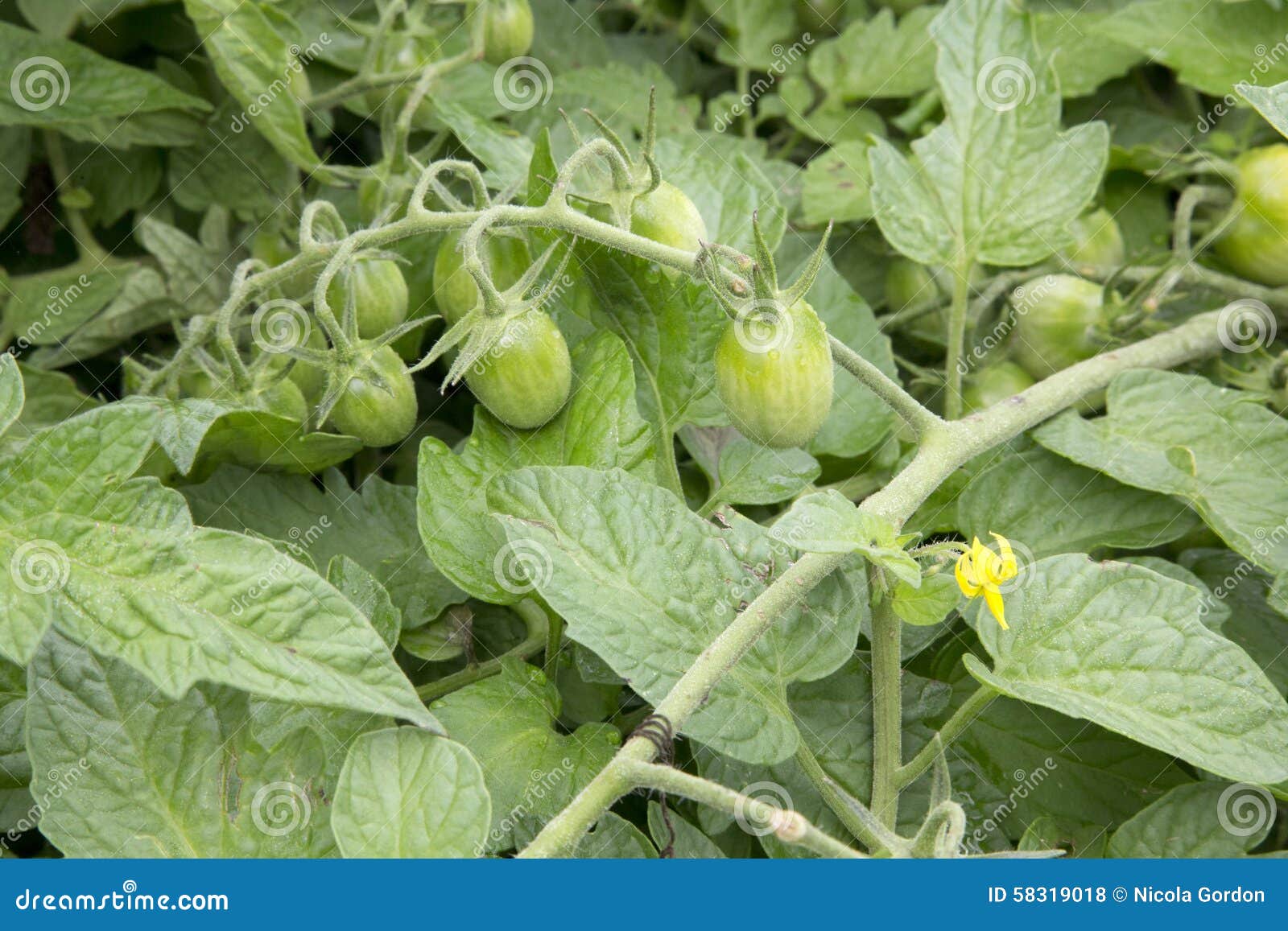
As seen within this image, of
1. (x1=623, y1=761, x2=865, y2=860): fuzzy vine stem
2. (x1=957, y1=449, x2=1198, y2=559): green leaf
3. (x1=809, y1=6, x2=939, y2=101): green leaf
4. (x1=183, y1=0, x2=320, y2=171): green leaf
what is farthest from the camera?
(x1=809, y1=6, x2=939, y2=101): green leaf

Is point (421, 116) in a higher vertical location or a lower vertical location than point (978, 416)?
higher

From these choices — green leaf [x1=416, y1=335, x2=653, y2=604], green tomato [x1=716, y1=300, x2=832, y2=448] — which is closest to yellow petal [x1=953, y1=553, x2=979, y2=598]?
green tomato [x1=716, y1=300, x2=832, y2=448]

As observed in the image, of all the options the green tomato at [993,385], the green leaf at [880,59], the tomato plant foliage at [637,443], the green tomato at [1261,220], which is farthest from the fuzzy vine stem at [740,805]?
the green leaf at [880,59]

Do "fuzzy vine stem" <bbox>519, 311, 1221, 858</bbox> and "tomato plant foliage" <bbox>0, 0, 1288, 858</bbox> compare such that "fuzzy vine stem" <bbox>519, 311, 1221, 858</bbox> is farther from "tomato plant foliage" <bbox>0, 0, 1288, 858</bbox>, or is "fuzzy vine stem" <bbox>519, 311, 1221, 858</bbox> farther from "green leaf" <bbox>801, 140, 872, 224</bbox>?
"green leaf" <bbox>801, 140, 872, 224</bbox>

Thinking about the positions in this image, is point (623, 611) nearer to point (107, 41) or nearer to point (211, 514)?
point (211, 514)

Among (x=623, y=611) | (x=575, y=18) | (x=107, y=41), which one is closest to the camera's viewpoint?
(x=623, y=611)

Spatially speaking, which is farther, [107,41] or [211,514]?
[107,41]

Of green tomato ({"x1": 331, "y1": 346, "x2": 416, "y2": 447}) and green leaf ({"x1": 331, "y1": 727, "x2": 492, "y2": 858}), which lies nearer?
green leaf ({"x1": 331, "y1": 727, "x2": 492, "y2": 858})

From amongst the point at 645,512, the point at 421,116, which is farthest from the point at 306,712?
the point at 421,116
